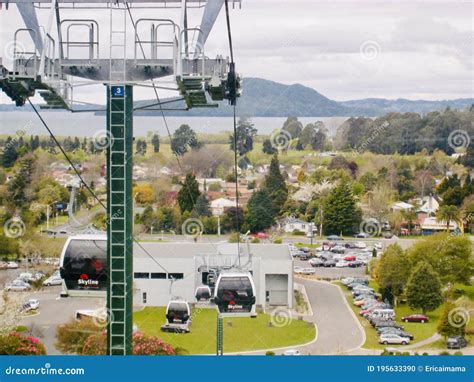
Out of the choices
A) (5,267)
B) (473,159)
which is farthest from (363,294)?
(473,159)

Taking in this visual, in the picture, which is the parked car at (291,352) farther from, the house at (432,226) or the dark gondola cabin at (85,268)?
the house at (432,226)

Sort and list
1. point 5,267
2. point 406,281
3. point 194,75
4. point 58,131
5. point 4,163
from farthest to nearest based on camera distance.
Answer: point 58,131 → point 4,163 → point 5,267 → point 406,281 → point 194,75

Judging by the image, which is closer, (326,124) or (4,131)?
(4,131)

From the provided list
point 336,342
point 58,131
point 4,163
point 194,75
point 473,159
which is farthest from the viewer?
point 58,131

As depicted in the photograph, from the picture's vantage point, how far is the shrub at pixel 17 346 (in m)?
9.60

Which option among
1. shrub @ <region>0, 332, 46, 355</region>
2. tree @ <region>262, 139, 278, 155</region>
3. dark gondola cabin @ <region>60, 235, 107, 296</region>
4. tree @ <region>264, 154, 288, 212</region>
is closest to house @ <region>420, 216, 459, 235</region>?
tree @ <region>264, 154, 288, 212</region>

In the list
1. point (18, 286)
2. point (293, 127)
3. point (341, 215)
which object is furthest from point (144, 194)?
point (293, 127)

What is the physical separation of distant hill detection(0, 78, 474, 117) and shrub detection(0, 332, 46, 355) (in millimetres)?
14295

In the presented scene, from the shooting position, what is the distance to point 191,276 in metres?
14.0

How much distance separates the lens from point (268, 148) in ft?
78.5

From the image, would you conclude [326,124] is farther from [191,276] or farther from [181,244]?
[191,276]

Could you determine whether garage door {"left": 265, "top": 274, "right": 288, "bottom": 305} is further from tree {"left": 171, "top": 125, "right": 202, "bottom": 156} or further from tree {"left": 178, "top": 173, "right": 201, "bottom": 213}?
tree {"left": 171, "top": 125, "right": 202, "bottom": 156}

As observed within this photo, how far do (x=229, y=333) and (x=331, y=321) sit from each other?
203 centimetres

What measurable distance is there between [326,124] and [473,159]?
4638 mm
